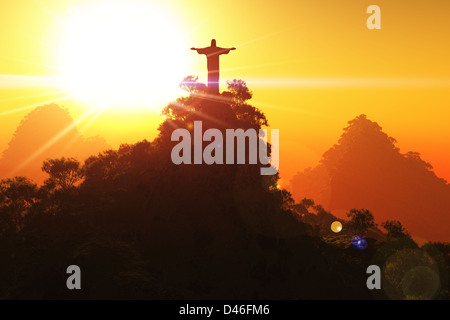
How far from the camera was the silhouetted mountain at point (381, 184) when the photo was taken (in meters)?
112

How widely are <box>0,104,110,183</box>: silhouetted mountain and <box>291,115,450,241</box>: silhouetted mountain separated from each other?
11239 cm

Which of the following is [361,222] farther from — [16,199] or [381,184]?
[381,184]

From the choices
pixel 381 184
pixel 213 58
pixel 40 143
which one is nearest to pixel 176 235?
pixel 213 58

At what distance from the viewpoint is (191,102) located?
4178cm

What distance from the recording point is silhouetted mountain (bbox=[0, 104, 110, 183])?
150250mm

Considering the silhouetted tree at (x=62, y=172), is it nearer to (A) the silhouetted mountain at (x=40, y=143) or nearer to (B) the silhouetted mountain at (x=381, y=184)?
(B) the silhouetted mountain at (x=381, y=184)

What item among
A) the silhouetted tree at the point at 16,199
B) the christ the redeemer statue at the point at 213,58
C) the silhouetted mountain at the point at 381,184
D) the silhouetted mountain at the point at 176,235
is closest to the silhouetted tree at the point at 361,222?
the silhouetted mountain at the point at 176,235

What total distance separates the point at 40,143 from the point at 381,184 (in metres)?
143

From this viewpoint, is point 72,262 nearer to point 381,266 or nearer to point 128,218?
point 128,218

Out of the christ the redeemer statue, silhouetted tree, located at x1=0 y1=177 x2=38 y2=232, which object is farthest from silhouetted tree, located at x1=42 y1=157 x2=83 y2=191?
the christ the redeemer statue

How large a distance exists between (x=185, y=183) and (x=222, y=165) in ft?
15.4

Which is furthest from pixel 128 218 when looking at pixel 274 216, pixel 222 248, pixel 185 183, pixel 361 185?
pixel 361 185

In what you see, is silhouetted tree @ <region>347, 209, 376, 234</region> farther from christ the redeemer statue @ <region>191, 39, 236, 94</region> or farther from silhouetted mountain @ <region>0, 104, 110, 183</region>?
silhouetted mountain @ <region>0, 104, 110, 183</region>

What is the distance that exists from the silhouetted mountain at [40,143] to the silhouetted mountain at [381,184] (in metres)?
112
